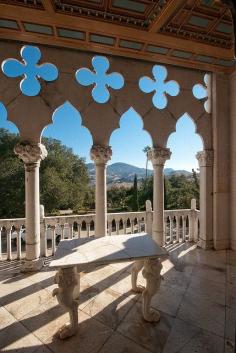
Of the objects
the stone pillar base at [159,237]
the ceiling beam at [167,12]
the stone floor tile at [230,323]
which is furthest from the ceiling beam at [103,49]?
the stone floor tile at [230,323]

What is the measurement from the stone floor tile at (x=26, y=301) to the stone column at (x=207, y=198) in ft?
13.0

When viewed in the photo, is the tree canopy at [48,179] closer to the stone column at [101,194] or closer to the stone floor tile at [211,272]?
the stone column at [101,194]

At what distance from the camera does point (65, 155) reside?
2055 centimetres

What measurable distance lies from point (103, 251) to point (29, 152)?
8.59 feet

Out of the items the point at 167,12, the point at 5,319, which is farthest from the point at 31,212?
the point at 167,12

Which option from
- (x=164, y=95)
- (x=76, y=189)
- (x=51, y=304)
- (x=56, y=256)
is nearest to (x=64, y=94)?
(x=164, y=95)

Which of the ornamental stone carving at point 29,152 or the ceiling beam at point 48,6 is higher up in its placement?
the ceiling beam at point 48,6

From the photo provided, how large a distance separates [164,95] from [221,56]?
4.84 feet

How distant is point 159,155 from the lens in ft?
17.6

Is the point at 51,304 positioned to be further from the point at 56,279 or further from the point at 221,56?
the point at 221,56

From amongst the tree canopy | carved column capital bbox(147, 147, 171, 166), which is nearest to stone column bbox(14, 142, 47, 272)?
carved column capital bbox(147, 147, 171, 166)

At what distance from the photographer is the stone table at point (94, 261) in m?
2.54

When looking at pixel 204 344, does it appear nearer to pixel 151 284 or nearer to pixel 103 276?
pixel 151 284

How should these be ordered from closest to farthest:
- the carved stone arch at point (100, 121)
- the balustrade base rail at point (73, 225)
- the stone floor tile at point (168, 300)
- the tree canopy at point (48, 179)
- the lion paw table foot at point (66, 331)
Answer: the lion paw table foot at point (66, 331)
the stone floor tile at point (168, 300)
the carved stone arch at point (100, 121)
the balustrade base rail at point (73, 225)
the tree canopy at point (48, 179)
